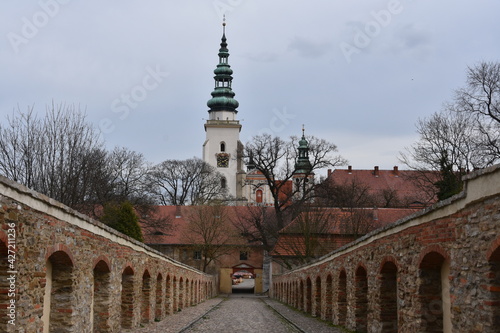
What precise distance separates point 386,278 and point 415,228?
114 inches

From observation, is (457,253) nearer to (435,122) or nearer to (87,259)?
(87,259)

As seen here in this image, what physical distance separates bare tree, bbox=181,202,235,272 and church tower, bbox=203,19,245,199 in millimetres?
26526

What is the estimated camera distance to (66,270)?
10398mm

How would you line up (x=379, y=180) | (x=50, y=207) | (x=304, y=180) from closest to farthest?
1. (x=50, y=207)
2. (x=304, y=180)
3. (x=379, y=180)

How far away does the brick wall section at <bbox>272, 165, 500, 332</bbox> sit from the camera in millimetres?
7348

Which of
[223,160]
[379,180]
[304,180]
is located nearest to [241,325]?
[304,180]

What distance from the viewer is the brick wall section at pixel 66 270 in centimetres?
788

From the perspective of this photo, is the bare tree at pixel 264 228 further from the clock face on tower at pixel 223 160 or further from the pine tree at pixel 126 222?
the clock face on tower at pixel 223 160

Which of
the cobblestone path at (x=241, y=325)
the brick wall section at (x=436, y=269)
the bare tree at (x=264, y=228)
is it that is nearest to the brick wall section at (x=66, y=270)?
the cobblestone path at (x=241, y=325)

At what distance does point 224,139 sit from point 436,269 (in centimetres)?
6986

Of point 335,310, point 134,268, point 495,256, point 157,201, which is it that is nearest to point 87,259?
point 134,268

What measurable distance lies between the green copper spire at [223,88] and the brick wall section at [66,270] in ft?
196

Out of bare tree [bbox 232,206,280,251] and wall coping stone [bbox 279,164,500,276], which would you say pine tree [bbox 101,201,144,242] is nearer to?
bare tree [bbox 232,206,280,251]

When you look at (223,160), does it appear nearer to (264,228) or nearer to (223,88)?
(223,88)
